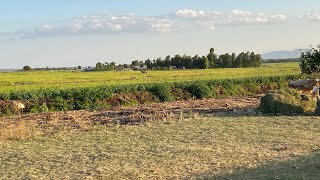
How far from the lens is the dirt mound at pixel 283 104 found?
18.2 m

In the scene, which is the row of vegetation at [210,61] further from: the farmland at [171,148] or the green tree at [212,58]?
the farmland at [171,148]

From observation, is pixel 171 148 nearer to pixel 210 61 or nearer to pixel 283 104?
pixel 283 104

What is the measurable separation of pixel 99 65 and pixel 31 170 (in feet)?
326

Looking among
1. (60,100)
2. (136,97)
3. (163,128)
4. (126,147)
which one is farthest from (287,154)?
(136,97)

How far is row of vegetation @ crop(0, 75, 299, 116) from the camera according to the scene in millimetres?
27391

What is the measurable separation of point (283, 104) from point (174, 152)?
8.66 meters

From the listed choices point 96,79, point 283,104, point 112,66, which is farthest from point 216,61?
point 283,104

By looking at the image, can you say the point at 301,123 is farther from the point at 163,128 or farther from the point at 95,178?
the point at 95,178

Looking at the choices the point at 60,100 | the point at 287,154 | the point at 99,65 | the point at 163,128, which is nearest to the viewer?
the point at 287,154

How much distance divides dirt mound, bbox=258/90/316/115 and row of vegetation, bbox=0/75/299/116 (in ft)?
38.3

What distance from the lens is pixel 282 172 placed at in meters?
8.34

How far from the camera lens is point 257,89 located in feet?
128

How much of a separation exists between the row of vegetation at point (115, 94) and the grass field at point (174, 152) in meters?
12.7

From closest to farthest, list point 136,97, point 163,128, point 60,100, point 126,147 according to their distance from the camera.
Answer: point 126,147
point 163,128
point 60,100
point 136,97
